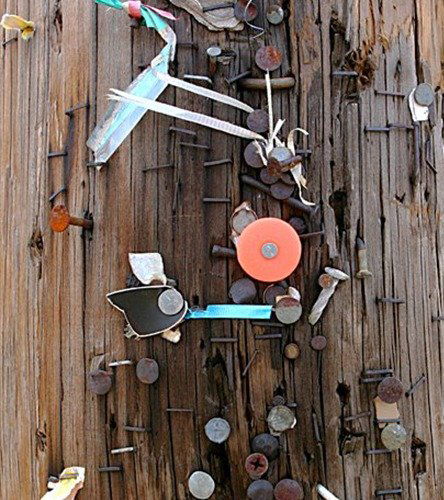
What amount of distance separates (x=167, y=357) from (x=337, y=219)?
2.95 ft

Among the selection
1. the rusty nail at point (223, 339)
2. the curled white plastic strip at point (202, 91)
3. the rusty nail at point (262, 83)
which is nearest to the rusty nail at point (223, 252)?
the rusty nail at point (223, 339)

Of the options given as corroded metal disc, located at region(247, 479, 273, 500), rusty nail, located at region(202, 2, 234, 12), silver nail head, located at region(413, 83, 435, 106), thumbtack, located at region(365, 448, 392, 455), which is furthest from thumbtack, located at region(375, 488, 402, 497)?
rusty nail, located at region(202, 2, 234, 12)

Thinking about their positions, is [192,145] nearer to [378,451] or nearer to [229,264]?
[229,264]

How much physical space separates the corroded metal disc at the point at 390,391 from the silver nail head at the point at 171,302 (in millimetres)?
872

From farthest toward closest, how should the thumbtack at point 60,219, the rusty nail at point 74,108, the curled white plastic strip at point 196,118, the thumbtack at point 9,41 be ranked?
1. the thumbtack at point 9,41
2. the rusty nail at point 74,108
3. the curled white plastic strip at point 196,118
4. the thumbtack at point 60,219

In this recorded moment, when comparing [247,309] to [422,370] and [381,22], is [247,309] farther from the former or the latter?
[381,22]

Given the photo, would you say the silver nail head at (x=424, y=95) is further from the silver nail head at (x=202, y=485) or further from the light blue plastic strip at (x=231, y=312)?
the silver nail head at (x=202, y=485)

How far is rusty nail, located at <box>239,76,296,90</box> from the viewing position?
9.75 feet

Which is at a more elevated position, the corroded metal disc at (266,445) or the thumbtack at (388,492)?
the corroded metal disc at (266,445)

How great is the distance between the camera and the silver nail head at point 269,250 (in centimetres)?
283

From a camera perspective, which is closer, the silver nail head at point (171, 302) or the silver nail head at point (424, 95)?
the silver nail head at point (171, 302)

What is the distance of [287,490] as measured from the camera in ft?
9.32

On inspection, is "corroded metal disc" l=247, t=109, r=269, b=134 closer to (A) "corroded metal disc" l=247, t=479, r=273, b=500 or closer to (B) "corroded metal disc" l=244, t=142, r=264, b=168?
(B) "corroded metal disc" l=244, t=142, r=264, b=168

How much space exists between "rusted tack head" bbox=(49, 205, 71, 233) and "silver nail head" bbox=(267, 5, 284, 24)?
3.81 ft
